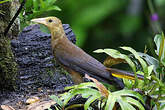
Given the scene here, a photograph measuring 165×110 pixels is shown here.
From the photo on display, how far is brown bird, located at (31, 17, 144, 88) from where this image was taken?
3910 millimetres

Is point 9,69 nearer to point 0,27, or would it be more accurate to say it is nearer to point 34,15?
point 0,27

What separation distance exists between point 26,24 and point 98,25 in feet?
10.4

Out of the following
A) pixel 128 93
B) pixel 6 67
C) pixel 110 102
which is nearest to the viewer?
pixel 110 102

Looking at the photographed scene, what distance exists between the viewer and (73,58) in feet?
14.2

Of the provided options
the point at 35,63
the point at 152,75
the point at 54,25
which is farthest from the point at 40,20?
the point at 152,75

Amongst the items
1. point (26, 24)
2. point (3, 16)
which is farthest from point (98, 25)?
point (3, 16)

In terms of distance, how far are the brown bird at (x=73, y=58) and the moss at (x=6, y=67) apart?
452 millimetres

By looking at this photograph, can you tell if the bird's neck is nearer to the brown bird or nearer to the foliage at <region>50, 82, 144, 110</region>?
the brown bird

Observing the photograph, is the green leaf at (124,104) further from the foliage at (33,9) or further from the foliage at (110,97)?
the foliage at (33,9)

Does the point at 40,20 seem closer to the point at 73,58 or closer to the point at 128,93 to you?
the point at 73,58

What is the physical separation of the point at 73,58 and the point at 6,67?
0.80 metres

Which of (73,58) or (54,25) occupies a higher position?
(54,25)

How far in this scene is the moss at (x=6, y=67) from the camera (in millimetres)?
3781

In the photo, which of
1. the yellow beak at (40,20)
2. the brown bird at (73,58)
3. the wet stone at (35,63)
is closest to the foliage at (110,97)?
the brown bird at (73,58)
